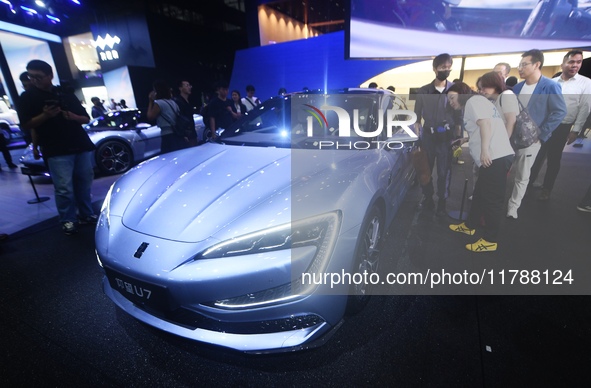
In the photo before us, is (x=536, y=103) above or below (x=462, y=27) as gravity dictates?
below

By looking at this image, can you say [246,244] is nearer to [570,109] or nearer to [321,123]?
[321,123]

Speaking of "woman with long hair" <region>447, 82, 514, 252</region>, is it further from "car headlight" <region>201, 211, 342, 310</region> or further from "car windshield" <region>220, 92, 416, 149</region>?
"car headlight" <region>201, 211, 342, 310</region>

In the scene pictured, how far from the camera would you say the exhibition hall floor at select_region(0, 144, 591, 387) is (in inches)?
55.5

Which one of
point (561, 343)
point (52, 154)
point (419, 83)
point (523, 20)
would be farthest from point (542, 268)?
point (419, 83)

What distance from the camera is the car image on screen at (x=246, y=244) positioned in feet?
3.97

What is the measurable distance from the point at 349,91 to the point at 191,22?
20.2 metres

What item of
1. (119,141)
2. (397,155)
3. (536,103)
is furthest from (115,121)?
(536,103)

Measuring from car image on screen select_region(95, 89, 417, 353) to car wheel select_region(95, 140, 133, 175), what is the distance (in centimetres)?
402

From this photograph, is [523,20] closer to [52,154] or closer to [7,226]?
[52,154]

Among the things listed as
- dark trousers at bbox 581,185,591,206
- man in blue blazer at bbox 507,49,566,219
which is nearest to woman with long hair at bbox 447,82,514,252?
man in blue blazer at bbox 507,49,566,219

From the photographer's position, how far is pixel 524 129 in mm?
2512

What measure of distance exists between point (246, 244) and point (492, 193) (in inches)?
87.2

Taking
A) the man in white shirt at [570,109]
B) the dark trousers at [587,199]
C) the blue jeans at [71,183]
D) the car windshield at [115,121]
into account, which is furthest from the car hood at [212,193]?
the car windshield at [115,121]

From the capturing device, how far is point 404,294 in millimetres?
1966
